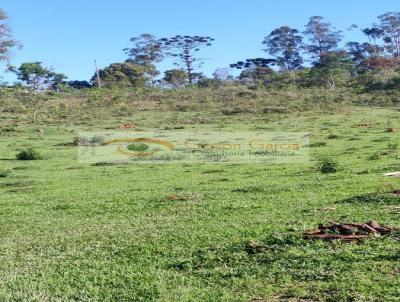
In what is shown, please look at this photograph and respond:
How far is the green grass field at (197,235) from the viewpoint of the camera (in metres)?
6.26

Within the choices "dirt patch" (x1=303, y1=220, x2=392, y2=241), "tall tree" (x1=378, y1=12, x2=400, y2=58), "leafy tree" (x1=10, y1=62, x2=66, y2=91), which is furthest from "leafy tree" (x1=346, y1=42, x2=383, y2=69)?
"dirt patch" (x1=303, y1=220, x2=392, y2=241)

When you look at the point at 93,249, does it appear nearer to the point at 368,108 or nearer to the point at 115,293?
the point at 115,293

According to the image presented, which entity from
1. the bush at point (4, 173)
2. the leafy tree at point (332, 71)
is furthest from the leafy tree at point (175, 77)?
the bush at point (4, 173)

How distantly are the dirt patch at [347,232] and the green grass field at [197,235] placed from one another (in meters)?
0.20

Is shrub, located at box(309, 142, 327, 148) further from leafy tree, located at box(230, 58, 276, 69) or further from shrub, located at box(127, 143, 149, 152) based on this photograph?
leafy tree, located at box(230, 58, 276, 69)

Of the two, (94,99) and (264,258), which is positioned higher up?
(94,99)

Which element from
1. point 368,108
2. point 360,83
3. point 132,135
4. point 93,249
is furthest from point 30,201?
point 360,83

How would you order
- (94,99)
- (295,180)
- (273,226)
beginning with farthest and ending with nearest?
(94,99) < (295,180) < (273,226)

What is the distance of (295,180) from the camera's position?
55.5ft

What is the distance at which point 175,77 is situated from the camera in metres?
72.2

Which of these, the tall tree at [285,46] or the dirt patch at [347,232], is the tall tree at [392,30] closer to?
the tall tree at [285,46]

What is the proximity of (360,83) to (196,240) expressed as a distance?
177ft

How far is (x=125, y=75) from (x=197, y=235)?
65211 millimetres

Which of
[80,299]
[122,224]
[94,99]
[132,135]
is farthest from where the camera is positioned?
[94,99]
